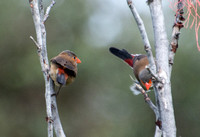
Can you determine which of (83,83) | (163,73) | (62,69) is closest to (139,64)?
(62,69)

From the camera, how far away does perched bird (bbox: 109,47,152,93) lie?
14.4 ft

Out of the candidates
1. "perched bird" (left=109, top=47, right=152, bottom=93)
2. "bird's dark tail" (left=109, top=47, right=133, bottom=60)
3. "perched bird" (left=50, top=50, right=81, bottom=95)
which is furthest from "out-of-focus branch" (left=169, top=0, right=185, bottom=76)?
"bird's dark tail" (left=109, top=47, right=133, bottom=60)

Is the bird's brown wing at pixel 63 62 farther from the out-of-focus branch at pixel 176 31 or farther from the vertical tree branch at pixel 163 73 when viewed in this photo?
the vertical tree branch at pixel 163 73

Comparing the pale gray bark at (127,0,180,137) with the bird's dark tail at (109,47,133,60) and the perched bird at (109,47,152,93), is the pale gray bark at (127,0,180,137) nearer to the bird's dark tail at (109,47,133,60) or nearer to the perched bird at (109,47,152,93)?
the perched bird at (109,47,152,93)

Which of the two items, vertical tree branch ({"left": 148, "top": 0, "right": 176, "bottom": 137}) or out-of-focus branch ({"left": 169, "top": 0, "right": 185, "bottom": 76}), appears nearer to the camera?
vertical tree branch ({"left": 148, "top": 0, "right": 176, "bottom": 137})

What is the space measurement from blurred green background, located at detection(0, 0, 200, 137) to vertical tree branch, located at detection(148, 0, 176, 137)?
8387mm

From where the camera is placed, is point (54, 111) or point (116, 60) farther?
point (116, 60)

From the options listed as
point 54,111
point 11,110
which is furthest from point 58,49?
point 54,111

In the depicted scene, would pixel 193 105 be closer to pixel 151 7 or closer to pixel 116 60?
pixel 116 60

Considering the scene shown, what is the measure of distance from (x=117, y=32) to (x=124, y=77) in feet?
7.81

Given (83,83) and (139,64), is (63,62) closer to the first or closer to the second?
(139,64)

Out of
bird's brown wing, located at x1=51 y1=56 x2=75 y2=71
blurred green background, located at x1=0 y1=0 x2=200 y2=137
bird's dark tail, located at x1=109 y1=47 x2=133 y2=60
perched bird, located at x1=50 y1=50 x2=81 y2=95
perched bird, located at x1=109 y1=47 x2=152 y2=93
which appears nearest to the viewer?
perched bird, located at x1=50 y1=50 x2=81 y2=95

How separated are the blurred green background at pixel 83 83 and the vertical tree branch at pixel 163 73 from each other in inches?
330

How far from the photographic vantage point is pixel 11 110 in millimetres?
10969
